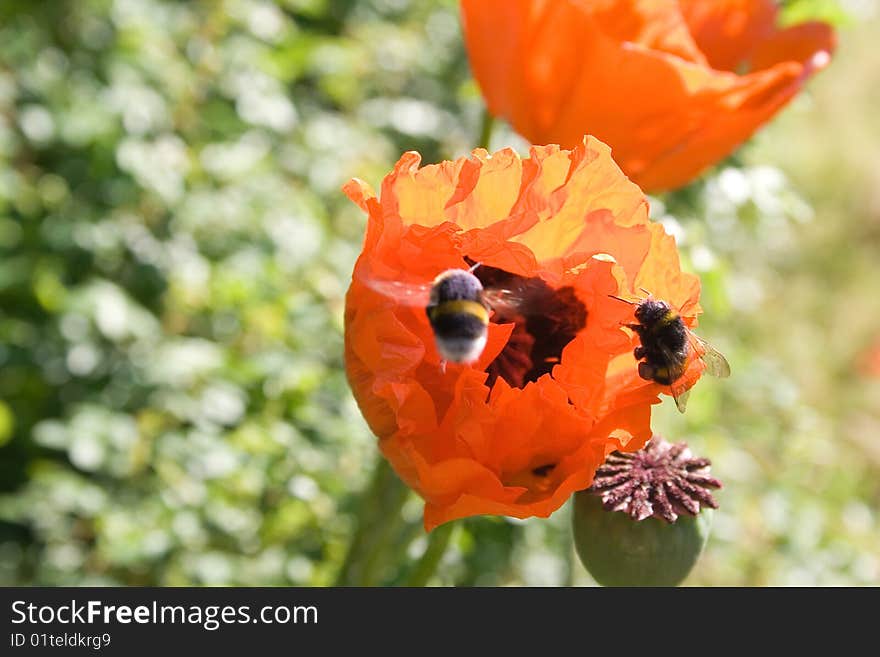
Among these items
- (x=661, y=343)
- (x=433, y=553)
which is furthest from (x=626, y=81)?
(x=433, y=553)

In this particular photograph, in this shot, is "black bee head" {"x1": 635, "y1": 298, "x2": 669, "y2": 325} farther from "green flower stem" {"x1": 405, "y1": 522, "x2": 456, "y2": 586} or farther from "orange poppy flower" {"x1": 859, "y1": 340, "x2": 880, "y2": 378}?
"orange poppy flower" {"x1": 859, "y1": 340, "x2": 880, "y2": 378}

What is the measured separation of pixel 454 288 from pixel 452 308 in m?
0.02

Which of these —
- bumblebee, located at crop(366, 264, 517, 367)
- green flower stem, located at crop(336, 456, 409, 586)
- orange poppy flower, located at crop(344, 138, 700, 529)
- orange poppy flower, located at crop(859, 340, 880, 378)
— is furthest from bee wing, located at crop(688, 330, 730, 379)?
orange poppy flower, located at crop(859, 340, 880, 378)

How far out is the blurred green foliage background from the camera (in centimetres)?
184

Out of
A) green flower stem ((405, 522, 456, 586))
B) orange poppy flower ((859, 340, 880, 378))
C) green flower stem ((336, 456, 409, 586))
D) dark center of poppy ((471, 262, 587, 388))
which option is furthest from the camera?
orange poppy flower ((859, 340, 880, 378))

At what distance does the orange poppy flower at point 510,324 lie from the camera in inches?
40.2

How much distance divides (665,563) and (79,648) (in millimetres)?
587

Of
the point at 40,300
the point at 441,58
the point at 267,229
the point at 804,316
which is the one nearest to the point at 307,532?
the point at 267,229

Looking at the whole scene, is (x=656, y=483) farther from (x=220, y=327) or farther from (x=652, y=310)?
(x=220, y=327)

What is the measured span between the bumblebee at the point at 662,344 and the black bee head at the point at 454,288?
0.15 metres

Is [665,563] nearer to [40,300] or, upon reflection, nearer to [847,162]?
[40,300]

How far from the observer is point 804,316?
4238mm

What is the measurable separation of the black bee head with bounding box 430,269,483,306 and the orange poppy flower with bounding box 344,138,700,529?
0.09 ft

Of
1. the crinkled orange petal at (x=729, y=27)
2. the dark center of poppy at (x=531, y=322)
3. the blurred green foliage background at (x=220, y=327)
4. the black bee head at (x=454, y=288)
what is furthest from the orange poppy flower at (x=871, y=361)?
the black bee head at (x=454, y=288)
